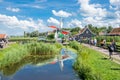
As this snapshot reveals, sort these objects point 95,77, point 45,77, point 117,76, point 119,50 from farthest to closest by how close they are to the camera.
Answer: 1. point 119,50
2. point 45,77
3. point 117,76
4. point 95,77

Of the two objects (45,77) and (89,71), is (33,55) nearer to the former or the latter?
(45,77)

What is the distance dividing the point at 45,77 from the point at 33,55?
1783 centimetres

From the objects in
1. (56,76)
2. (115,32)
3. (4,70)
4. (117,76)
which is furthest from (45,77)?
(115,32)

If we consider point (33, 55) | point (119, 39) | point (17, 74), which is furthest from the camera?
point (119, 39)

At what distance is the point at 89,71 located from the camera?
19125mm

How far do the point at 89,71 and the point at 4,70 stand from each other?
10.4 meters

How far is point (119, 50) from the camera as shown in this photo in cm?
3809

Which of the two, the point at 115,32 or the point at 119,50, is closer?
the point at 119,50

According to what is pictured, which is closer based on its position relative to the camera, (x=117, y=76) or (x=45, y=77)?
(x=117, y=76)

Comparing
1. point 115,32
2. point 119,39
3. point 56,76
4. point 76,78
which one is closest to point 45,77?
point 56,76

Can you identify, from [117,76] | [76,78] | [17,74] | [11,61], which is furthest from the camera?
[11,61]

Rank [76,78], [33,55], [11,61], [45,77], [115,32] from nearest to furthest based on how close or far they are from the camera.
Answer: [76,78] → [45,77] → [11,61] → [33,55] → [115,32]

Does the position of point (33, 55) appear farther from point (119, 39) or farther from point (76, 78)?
point (119, 39)

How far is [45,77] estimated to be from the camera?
23.2 metres
